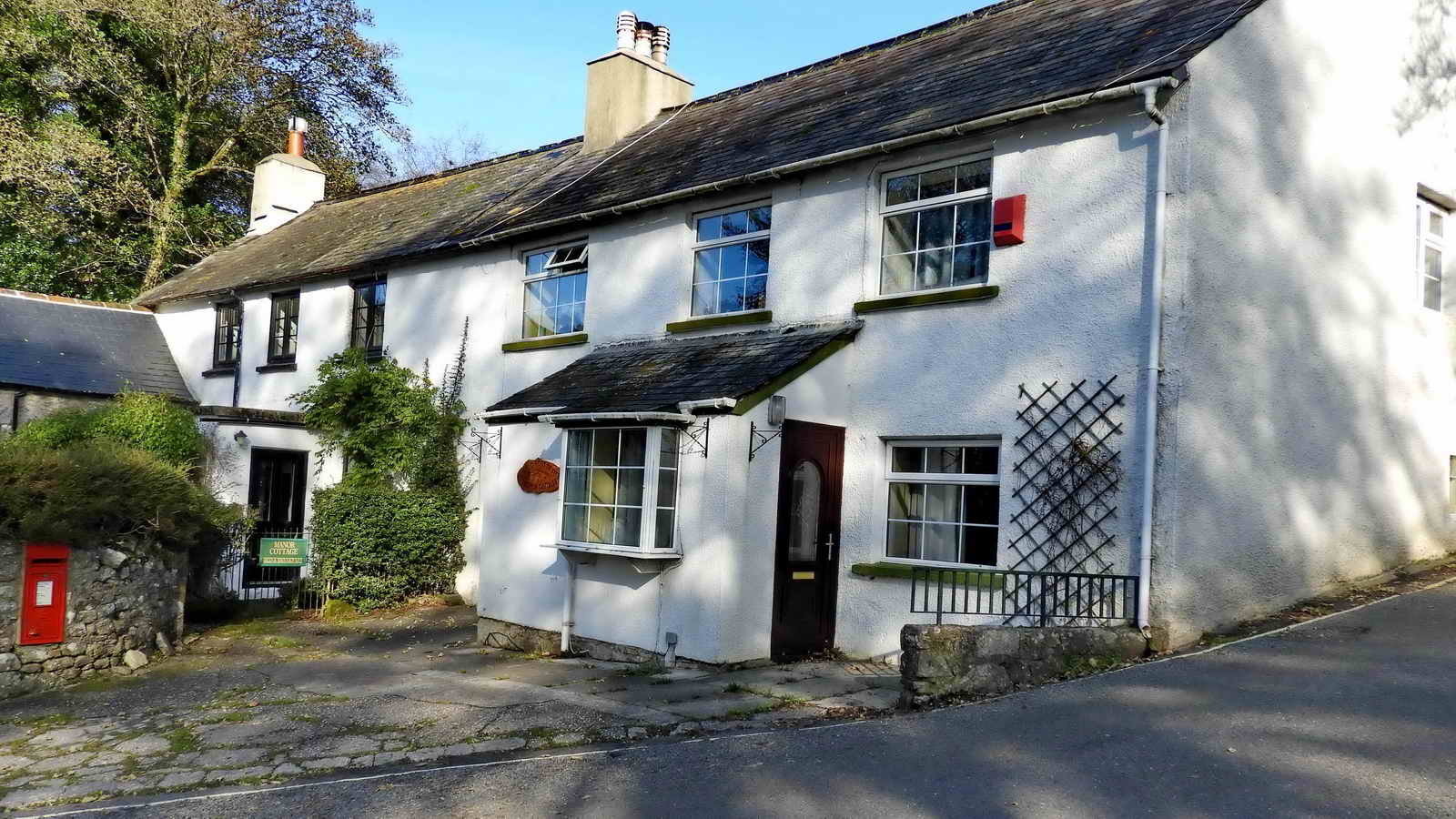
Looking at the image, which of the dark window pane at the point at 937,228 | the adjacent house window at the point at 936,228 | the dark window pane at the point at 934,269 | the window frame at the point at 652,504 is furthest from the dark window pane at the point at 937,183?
the window frame at the point at 652,504

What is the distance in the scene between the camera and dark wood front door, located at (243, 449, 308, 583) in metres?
17.1

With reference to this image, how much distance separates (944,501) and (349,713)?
5.60m

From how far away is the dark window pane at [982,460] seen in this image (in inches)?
400

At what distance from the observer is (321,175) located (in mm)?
27594

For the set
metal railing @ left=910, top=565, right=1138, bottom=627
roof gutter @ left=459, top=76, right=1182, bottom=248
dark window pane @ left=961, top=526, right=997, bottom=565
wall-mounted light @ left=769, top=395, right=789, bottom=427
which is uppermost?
roof gutter @ left=459, top=76, right=1182, bottom=248

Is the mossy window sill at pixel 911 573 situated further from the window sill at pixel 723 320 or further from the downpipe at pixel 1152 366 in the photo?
the window sill at pixel 723 320

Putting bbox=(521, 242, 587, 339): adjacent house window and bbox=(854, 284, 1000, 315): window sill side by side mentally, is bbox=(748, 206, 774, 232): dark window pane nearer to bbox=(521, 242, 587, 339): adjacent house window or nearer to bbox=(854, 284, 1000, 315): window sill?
bbox=(854, 284, 1000, 315): window sill

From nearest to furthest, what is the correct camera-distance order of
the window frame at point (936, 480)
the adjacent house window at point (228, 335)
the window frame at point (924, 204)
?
the window frame at point (936, 480) → the window frame at point (924, 204) → the adjacent house window at point (228, 335)

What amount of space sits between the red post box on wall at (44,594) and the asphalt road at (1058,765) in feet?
15.3

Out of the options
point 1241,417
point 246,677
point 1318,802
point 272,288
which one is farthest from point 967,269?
point 272,288

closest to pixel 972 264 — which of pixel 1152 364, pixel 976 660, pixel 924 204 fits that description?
pixel 924 204

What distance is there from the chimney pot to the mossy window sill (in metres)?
11.6

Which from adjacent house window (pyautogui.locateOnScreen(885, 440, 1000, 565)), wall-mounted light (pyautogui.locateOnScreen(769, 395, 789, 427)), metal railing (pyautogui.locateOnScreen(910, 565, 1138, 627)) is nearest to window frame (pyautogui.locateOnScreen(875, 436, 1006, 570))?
adjacent house window (pyautogui.locateOnScreen(885, 440, 1000, 565))

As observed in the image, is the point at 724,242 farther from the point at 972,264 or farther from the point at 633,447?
the point at 972,264
